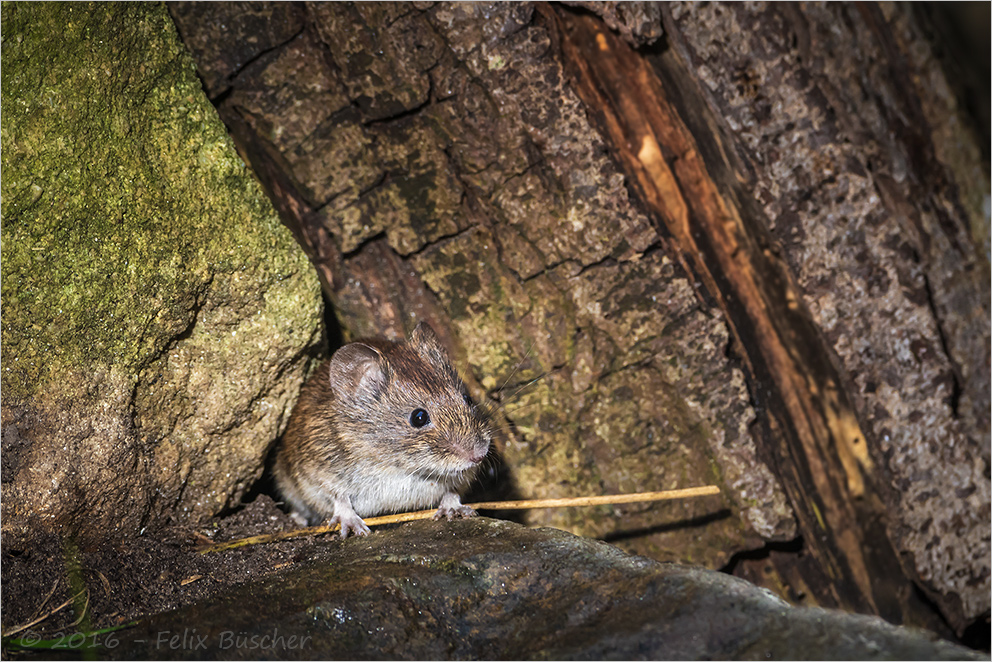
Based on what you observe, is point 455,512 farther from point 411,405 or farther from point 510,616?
point 510,616

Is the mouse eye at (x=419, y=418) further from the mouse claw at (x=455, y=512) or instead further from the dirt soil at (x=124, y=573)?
the dirt soil at (x=124, y=573)

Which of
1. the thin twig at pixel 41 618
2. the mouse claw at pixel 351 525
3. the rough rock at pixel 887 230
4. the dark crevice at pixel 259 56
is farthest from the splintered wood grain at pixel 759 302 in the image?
the thin twig at pixel 41 618

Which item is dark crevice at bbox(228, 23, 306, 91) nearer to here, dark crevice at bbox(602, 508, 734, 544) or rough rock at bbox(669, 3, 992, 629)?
rough rock at bbox(669, 3, 992, 629)

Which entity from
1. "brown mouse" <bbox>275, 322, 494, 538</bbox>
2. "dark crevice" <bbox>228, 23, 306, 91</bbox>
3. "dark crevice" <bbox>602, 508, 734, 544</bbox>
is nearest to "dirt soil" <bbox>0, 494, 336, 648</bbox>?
"brown mouse" <bbox>275, 322, 494, 538</bbox>

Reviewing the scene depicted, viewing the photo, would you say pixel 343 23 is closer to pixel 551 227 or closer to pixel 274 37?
pixel 274 37

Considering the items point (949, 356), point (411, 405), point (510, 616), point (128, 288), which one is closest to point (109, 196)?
point (128, 288)

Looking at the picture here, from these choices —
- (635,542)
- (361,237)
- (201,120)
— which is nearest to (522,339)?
(361,237)
